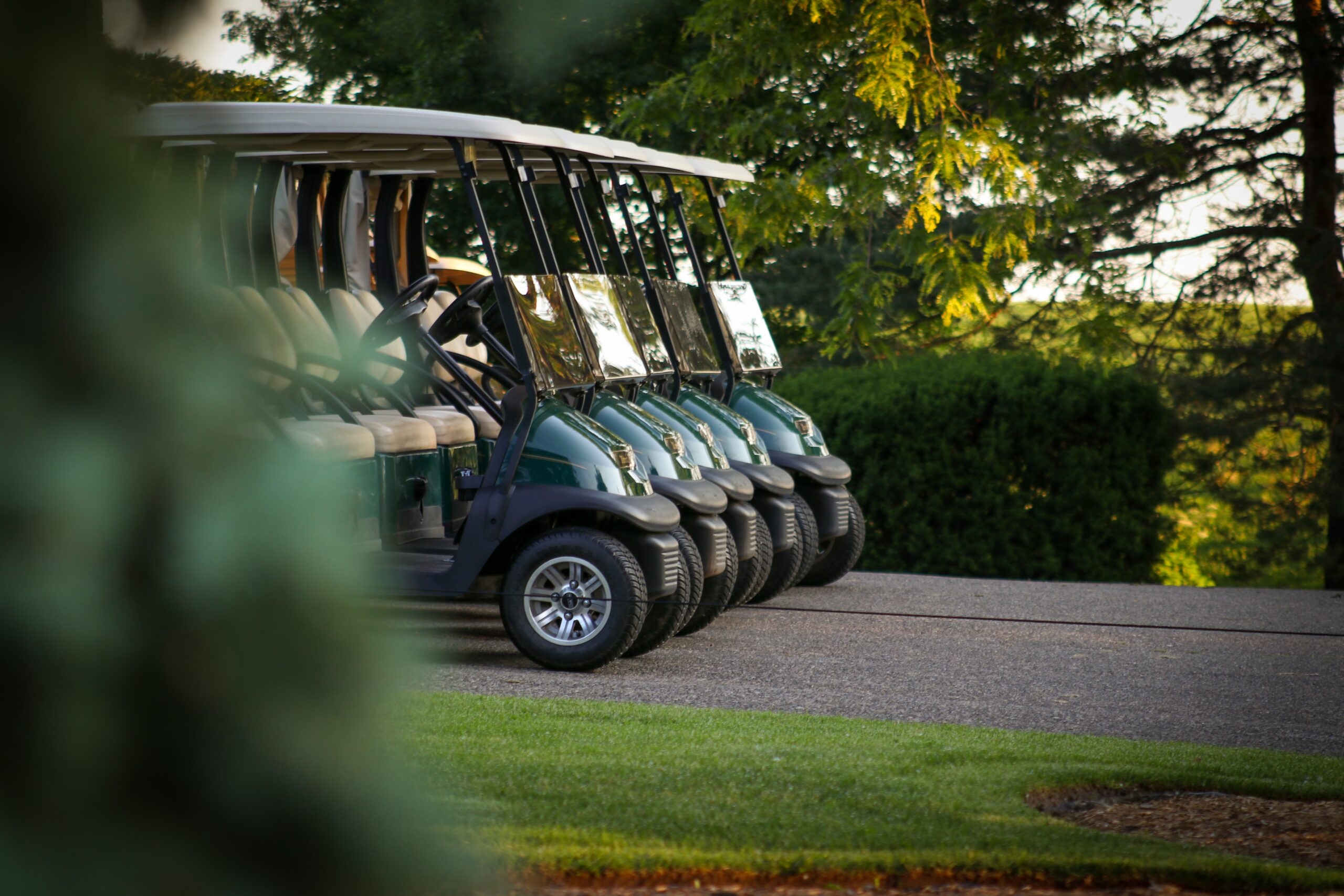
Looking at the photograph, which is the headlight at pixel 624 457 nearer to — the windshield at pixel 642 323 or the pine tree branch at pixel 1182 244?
the windshield at pixel 642 323

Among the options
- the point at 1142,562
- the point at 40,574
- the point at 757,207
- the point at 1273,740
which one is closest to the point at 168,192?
the point at 40,574

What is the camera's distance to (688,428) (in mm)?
7605

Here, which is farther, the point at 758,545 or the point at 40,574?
the point at 758,545

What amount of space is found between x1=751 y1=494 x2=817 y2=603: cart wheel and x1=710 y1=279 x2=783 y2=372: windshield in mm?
1138

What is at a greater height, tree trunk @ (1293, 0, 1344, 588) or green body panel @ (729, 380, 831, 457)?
tree trunk @ (1293, 0, 1344, 588)

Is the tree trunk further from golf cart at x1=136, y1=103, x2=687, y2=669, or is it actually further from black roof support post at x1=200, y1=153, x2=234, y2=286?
black roof support post at x1=200, y1=153, x2=234, y2=286

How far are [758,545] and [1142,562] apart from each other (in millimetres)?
5583

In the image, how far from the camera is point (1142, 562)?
1226cm

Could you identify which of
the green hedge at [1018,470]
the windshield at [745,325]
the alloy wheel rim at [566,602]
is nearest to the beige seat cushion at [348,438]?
the alloy wheel rim at [566,602]

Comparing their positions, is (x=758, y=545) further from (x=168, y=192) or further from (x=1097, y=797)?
(x=168, y=192)

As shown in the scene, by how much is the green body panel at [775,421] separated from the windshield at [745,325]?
29 centimetres

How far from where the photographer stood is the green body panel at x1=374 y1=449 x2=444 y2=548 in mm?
6879

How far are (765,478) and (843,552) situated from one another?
1771mm

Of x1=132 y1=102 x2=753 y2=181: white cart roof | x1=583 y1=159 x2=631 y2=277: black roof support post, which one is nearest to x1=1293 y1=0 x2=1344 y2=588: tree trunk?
x1=132 y1=102 x2=753 y2=181: white cart roof
